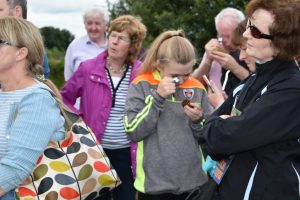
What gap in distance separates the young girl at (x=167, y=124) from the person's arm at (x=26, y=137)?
0.89 meters

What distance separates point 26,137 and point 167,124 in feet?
3.76

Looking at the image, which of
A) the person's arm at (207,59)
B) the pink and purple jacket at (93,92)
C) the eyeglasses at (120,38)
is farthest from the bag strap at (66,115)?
the person's arm at (207,59)

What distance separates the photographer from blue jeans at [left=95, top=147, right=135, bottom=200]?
4102 millimetres

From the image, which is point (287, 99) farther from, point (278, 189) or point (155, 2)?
point (155, 2)

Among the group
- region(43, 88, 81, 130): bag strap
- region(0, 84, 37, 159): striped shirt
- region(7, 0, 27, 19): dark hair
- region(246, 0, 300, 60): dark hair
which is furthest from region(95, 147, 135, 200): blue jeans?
region(246, 0, 300, 60): dark hair

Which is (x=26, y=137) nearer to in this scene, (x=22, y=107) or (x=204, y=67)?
(x=22, y=107)

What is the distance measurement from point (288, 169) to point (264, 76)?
44 centimetres

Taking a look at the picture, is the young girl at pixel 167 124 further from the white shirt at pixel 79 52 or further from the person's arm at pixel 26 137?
the white shirt at pixel 79 52

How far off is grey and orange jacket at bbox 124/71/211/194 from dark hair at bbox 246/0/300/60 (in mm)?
1071

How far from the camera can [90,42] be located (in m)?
5.34

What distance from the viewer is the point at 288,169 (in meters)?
2.15

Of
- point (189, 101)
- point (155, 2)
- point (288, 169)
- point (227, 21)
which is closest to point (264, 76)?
point (288, 169)

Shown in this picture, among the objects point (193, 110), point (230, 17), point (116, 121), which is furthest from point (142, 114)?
point (230, 17)

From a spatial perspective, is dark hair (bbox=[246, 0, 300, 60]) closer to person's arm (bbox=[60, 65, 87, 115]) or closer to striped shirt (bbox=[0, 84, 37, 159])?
striped shirt (bbox=[0, 84, 37, 159])
